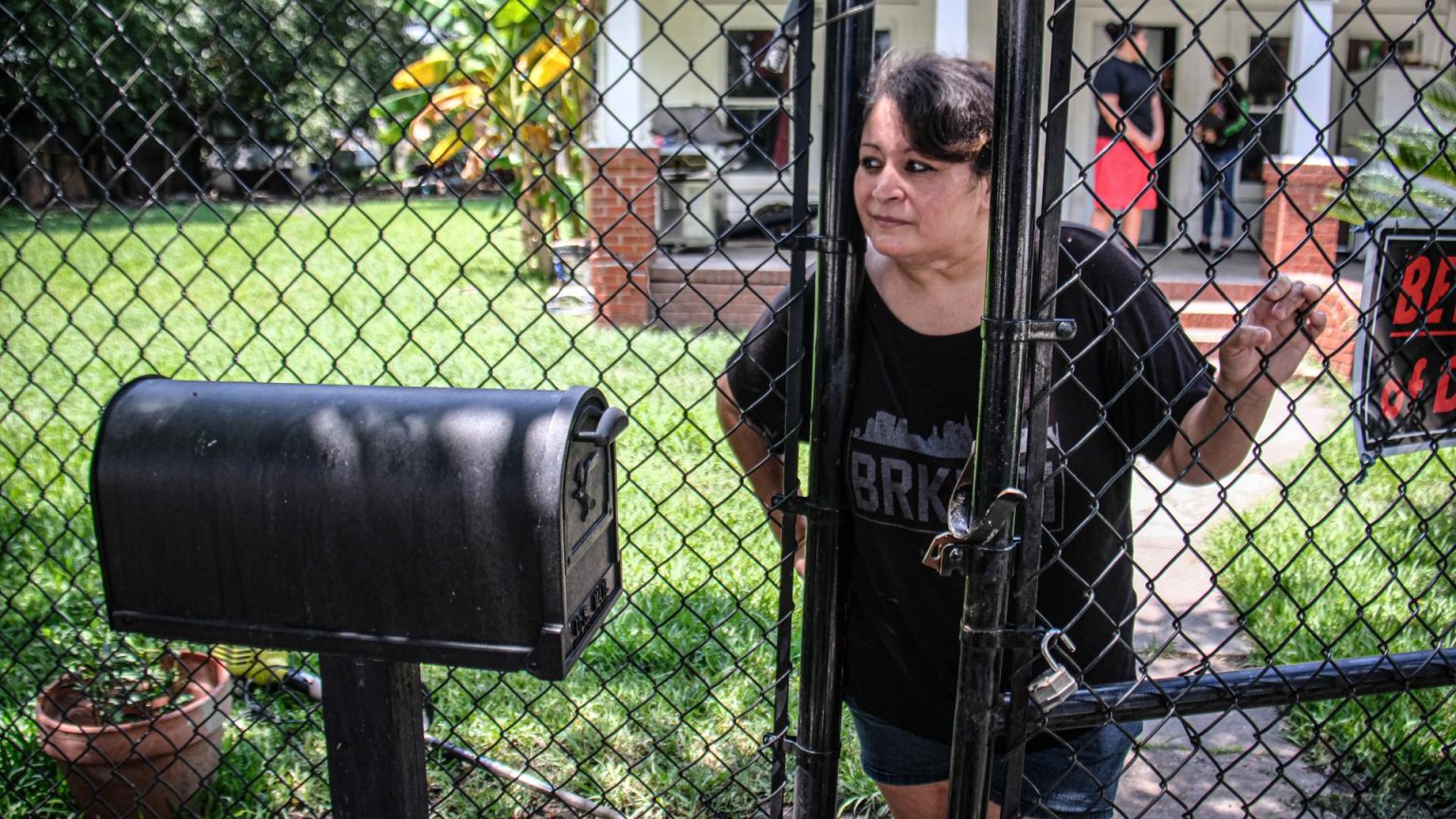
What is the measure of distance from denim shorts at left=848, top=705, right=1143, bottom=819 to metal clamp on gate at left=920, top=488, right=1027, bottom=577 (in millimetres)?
678

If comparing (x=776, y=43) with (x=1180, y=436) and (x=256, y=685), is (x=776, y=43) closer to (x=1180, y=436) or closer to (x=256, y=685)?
(x=1180, y=436)

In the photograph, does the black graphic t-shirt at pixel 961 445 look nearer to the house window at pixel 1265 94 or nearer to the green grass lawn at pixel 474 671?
the green grass lawn at pixel 474 671

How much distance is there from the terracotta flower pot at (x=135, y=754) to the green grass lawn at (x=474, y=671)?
9 cm

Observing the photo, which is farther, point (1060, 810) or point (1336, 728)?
point (1336, 728)

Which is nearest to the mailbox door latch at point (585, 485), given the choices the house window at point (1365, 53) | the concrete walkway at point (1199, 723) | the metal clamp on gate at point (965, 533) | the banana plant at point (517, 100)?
the metal clamp on gate at point (965, 533)

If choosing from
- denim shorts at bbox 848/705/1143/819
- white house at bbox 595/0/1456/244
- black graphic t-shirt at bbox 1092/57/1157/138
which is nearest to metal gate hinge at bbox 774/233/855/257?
denim shorts at bbox 848/705/1143/819

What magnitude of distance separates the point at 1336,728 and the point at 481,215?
16.5m

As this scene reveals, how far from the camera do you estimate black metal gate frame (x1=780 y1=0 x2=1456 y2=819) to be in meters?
1.55

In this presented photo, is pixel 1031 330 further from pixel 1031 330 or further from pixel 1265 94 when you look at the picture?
pixel 1265 94

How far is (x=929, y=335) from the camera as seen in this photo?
199 centimetres

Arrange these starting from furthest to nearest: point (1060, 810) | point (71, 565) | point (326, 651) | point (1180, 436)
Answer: point (71, 565) < point (1060, 810) < point (1180, 436) < point (326, 651)

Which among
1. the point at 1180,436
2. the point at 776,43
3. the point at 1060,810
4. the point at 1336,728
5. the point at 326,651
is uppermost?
the point at 776,43

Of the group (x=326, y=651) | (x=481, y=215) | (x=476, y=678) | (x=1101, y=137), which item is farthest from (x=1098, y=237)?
(x=481, y=215)

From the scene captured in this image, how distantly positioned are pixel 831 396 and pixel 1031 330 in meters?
0.45
